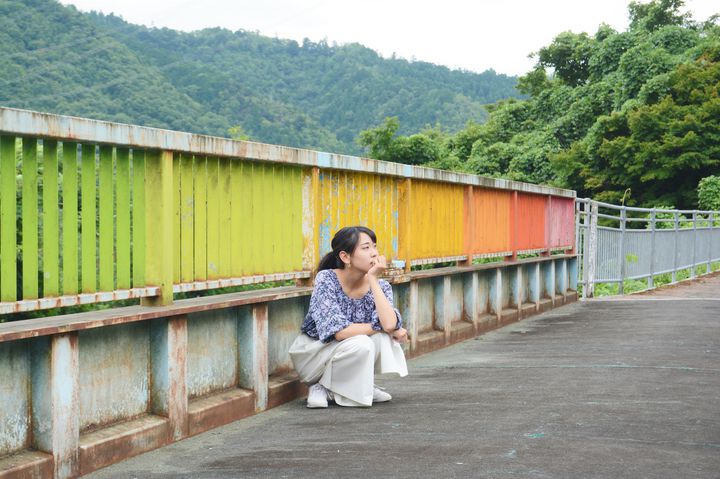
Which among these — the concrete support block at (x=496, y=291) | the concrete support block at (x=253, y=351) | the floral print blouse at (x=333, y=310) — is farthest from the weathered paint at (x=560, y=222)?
the concrete support block at (x=253, y=351)

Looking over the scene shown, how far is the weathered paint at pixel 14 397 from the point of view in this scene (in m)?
4.25

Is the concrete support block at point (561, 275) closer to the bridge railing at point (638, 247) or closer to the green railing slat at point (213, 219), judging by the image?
the bridge railing at point (638, 247)

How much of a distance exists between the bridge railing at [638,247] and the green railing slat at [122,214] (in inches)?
465

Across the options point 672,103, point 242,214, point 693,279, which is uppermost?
point 672,103

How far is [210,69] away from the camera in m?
94.8

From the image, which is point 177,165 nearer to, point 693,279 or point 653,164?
point 693,279

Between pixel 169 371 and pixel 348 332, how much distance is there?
4.67ft

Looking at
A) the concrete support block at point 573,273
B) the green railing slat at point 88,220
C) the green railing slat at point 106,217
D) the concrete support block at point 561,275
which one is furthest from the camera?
the concrete support block at point 573,273

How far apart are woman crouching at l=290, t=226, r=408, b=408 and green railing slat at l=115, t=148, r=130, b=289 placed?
1673 millimetres

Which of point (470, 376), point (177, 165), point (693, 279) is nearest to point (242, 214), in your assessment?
point (177, 165)

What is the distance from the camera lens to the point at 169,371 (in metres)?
5.24

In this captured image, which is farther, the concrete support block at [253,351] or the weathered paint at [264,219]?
the concrete support block at [253,351]

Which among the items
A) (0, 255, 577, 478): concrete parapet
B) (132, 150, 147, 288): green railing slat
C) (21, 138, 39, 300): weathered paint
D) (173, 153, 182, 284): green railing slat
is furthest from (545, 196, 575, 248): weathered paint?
(21, 138, 39, 300): weathered paint

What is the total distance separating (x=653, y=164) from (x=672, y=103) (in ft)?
8.75
